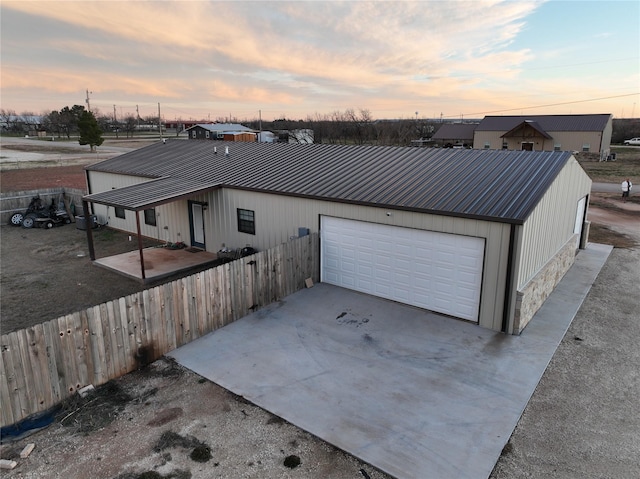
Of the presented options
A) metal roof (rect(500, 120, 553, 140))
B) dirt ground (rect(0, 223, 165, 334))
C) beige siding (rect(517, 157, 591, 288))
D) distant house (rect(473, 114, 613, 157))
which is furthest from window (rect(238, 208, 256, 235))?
metal roof (rect(500, 120, 553, 140))

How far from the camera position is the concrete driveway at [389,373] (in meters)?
6.08

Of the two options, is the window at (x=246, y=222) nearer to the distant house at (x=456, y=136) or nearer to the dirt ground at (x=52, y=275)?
the dirt ground at (x=52, y=275)

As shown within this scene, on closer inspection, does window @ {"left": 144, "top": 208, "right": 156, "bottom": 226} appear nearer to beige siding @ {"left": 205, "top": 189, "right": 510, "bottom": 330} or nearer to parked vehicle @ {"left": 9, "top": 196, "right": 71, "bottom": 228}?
beige siding @ {"left": 205, "top": 189, "right": 510, "bottom": 330}

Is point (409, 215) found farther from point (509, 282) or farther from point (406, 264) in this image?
point (509, 282)

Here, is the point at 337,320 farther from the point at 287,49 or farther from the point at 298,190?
the point at 287,49

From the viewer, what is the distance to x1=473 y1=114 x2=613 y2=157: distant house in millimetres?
52688

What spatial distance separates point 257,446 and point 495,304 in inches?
249

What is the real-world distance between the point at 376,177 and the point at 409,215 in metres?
2.65

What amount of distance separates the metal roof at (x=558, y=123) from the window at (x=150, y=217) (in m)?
51.6

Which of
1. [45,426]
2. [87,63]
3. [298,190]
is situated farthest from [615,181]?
[87,63]

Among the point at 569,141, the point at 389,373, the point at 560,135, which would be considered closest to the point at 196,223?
the point at 389,373

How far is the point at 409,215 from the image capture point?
10.6 meters

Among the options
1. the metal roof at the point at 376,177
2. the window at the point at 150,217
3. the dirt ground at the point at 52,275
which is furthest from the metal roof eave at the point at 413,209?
the window at the point at 150,217

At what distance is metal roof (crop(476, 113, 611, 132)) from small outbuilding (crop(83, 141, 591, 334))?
149 ft
